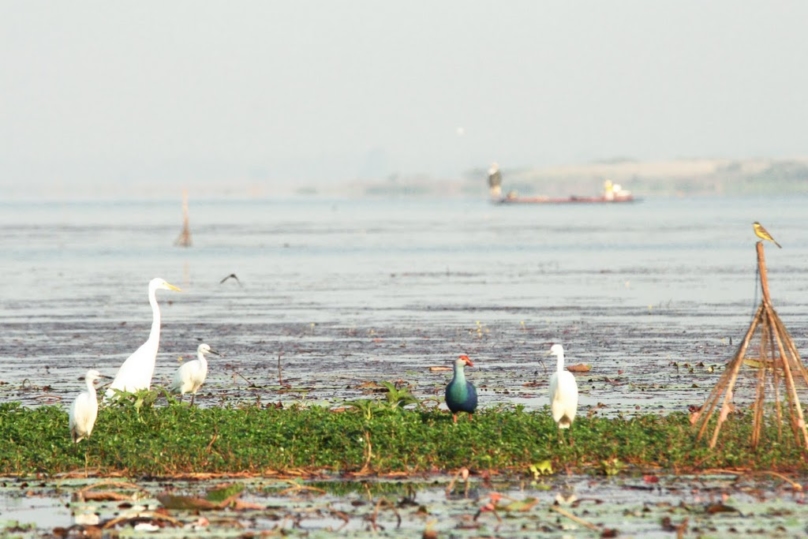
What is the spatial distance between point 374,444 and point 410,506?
221 cm

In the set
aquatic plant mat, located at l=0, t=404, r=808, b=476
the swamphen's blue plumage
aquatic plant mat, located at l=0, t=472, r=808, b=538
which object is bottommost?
aquatic plant mat, located at l=0, t=472, r=808, b=538

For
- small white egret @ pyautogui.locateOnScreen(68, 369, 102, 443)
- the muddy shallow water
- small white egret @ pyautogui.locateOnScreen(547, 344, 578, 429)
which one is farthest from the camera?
small white egret @ pyautogui.locateOnScreen(547, 344, 578, 429)

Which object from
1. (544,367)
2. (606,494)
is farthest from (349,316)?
(606,494)

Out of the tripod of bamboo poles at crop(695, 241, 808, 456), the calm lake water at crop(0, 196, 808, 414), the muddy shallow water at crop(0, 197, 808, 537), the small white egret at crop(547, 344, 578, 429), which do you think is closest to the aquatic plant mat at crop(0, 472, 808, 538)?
the muddy shallow water at crop(0, 197, 808, 537)

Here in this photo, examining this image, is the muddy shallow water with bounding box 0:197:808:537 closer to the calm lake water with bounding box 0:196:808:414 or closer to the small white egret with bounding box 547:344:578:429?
the calm lake water with bounding box 0:196:808:414

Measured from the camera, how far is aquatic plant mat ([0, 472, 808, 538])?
1193 cm

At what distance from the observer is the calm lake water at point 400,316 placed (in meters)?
21.5

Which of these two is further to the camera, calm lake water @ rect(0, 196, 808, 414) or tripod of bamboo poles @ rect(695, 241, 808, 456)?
calm lake water @ rect(0, 196, 808, 414)

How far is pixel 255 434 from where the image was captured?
1559cm

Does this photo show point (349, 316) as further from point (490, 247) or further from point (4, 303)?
point (490, 247)

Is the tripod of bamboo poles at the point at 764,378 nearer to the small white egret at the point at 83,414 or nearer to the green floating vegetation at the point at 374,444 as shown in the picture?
the green floating vegetation at the point at 374,444

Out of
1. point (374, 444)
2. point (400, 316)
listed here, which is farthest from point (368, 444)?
point (400, 316)

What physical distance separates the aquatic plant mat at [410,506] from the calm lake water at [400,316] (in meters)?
4.43

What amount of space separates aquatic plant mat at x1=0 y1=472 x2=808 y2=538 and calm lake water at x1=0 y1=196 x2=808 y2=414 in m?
4.43
